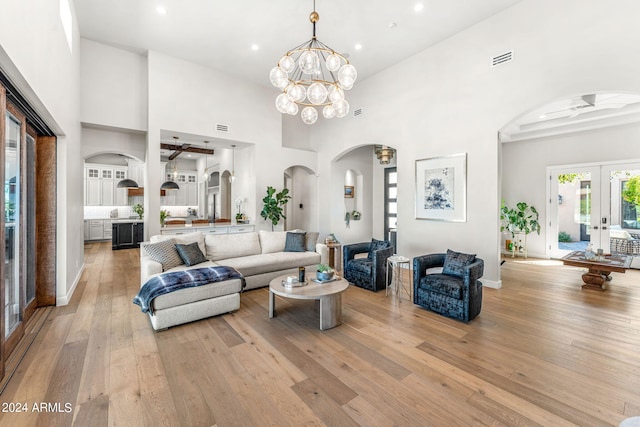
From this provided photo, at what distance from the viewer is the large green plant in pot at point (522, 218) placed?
7.50 meters

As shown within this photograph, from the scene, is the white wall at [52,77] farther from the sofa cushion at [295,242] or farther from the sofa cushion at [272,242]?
the sofa cushion at [295,242]

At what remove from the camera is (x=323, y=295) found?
317cm

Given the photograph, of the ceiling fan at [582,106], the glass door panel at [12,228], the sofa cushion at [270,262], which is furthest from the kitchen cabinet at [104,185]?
the ceiling fan at [582,106]

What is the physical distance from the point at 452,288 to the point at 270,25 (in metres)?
5.21

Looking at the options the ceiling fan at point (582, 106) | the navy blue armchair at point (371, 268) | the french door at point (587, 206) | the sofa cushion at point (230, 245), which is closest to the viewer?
the navy blue armchair at point (371, 268)

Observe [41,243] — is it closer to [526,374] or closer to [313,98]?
[313,98]

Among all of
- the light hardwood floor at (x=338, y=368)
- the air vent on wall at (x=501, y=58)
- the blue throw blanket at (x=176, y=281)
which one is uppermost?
the air vent on wall at (x=501, y=58)

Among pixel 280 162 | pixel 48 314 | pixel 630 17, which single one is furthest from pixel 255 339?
pixel 630 17

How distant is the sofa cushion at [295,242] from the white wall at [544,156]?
249 inches

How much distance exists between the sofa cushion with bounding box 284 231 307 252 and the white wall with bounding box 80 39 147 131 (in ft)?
13.4

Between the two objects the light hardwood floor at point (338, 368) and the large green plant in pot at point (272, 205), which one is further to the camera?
the large green plant in pot at point (272, 205)

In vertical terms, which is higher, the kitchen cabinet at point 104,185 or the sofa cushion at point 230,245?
the kitchen cabinet at point 104,185

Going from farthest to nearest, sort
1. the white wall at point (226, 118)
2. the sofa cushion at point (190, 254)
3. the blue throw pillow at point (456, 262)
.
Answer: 1. the white wall at point (226, 118)
2. the sofa cushion at point (190, 254)
3. the blue throw pillow at point (456, 262)

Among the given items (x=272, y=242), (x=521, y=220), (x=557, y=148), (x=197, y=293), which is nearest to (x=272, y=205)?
(x=272, y=242)
